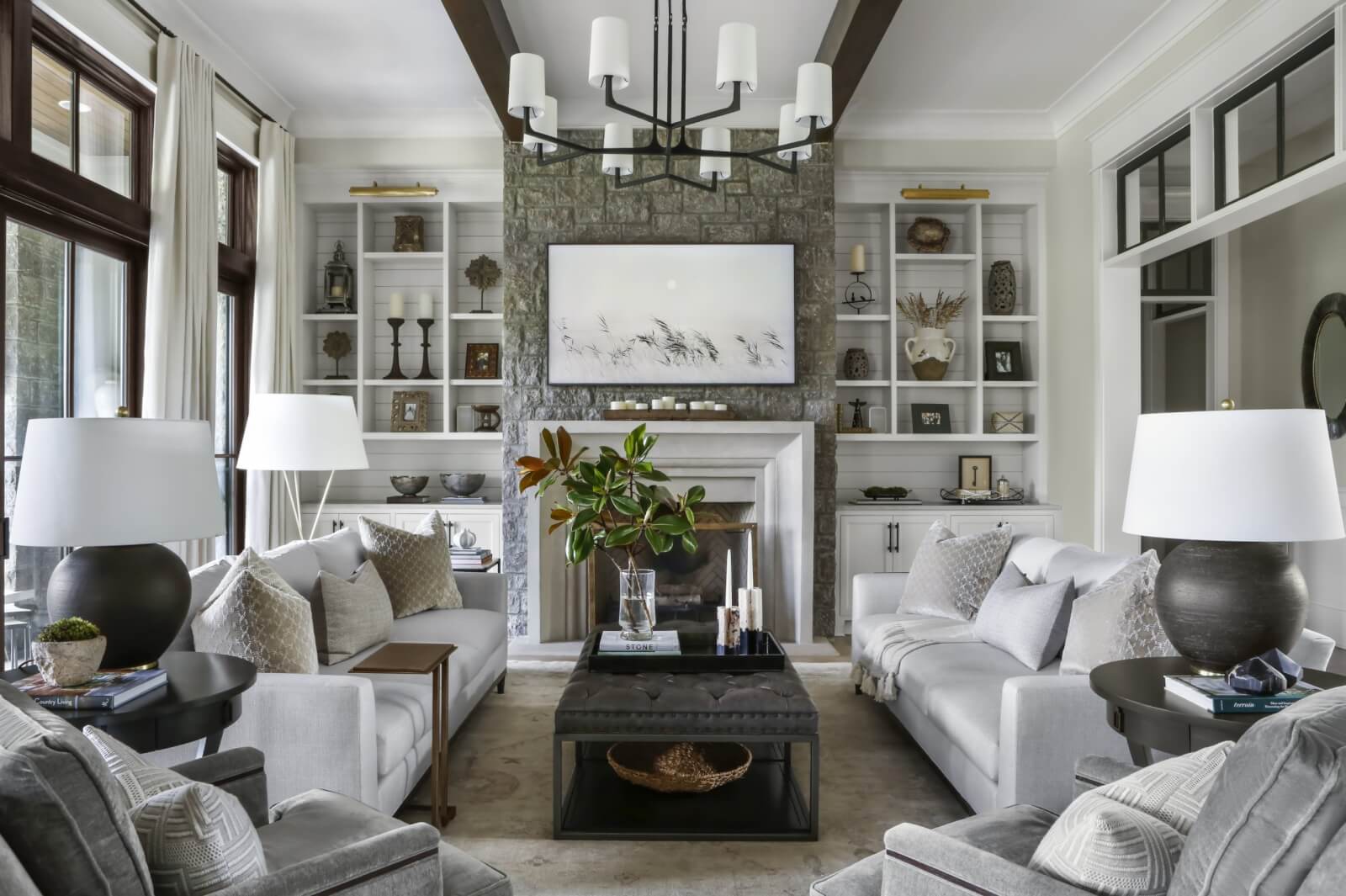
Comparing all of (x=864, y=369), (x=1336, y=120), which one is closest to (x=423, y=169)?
(x=864, y=369)

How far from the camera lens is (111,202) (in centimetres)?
371

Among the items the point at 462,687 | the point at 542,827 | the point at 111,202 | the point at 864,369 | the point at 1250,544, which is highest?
the point at 111,202

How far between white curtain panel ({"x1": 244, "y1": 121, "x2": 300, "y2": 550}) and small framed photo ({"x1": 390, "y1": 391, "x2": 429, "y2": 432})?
2.35 feet

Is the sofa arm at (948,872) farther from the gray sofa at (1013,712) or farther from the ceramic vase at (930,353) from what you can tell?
the ceramic vase at (930,353)

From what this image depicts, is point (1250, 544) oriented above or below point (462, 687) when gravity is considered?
above

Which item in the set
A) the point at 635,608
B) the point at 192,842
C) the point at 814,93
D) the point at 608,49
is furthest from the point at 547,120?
the point at 192,842

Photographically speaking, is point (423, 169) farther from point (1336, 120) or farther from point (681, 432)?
point (1336, 120)

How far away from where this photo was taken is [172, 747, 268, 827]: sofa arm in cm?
172

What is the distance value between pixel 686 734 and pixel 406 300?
4.09 metres

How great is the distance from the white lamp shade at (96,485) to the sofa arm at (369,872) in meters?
0.88

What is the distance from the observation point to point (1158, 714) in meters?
1.87

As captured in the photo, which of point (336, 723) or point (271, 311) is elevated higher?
point (271, 311)

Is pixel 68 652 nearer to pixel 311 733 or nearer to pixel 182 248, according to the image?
pixel 311 733

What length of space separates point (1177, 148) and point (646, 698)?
12.5 ft
